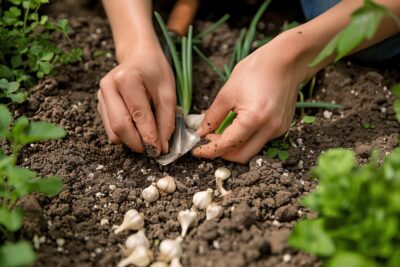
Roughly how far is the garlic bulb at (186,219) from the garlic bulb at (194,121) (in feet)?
1.09

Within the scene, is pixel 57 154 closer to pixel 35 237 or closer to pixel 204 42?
pixel 35 237

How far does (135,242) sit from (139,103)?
381 mm

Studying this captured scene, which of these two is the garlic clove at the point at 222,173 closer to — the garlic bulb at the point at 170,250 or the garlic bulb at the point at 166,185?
the garlic bulb at the point at 166,185

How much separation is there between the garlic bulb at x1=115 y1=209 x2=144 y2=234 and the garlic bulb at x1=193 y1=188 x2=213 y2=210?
157 mm

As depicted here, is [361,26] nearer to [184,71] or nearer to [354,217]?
[354,217]

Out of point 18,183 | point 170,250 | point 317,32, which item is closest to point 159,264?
point 170,250

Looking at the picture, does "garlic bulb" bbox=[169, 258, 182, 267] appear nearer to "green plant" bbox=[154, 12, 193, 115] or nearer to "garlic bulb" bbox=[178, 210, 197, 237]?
"garlic bulb" bbox=[178, 210, 197, 237]

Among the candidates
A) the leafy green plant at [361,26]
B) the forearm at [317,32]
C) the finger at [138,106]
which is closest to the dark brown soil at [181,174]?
the finger at [138,106]

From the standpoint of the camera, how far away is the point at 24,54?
6.00 ft

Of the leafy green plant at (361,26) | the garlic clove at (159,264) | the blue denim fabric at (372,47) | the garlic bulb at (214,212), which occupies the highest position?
the leafy green plant at (361,26)

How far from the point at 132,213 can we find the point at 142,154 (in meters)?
0.25

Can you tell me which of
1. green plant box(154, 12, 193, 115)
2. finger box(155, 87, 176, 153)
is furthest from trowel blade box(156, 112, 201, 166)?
green plant box(154, 12, 193, 115)

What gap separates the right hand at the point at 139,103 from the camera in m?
1.43

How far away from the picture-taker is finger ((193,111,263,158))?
54.9 inches
